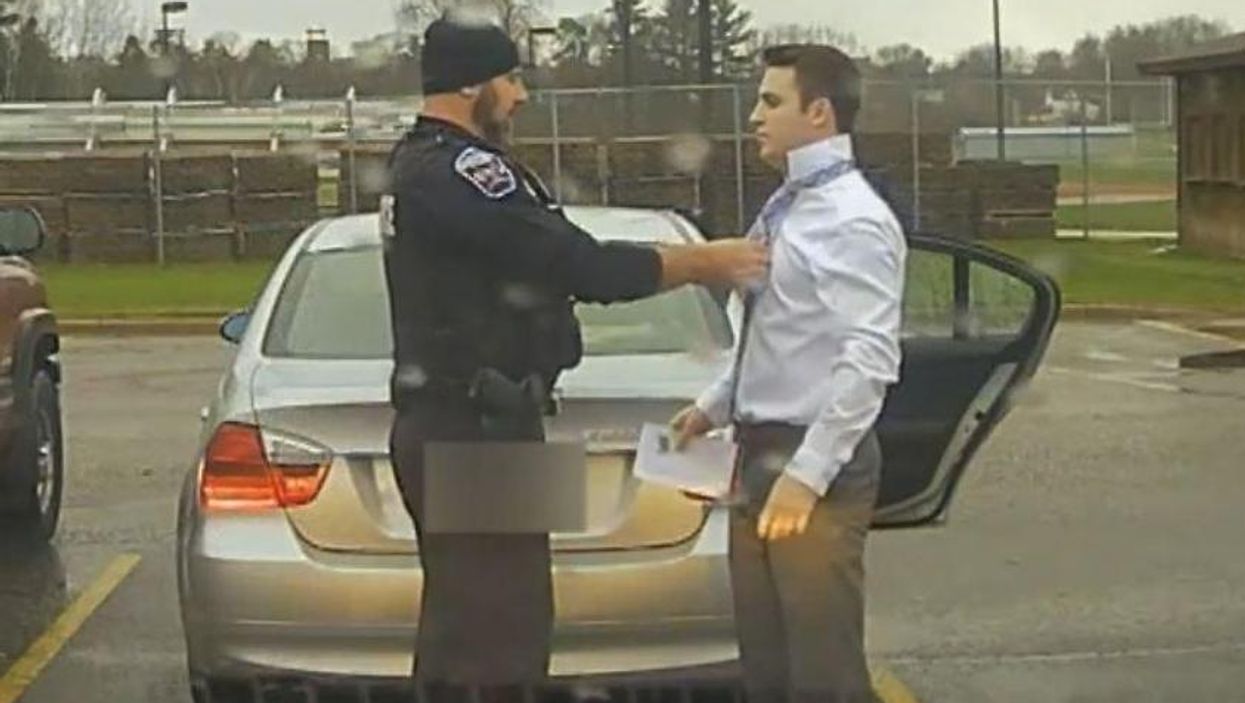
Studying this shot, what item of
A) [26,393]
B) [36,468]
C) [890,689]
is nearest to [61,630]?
[36,468]

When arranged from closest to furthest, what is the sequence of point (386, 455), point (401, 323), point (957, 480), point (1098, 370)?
point (401, 323), point (386, 455), point (957, 480), point (1098, 370)

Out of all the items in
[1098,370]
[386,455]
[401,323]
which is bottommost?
[1098,370]

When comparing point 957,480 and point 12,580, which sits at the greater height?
point 957,480

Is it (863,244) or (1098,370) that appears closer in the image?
(863,244)

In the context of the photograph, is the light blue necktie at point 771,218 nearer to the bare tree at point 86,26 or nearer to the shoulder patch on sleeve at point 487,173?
the shoulder patch on sleeve at point 487,173

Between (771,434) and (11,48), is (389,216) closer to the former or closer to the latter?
(771,434)

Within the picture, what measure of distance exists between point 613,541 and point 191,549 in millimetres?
1018

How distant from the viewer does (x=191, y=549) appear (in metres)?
5.31

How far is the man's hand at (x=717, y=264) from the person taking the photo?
13.8 ft

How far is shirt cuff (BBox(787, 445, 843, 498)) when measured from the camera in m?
4.05

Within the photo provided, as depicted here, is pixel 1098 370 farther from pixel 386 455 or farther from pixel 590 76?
pixel 590 76

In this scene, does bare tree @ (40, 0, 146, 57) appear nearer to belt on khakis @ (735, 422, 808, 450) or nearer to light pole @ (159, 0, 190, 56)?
light pole @ (159, 0, 190, 56)

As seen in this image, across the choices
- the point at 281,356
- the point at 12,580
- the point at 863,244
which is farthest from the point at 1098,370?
the point at 863,244

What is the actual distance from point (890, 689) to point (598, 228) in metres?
1.57
